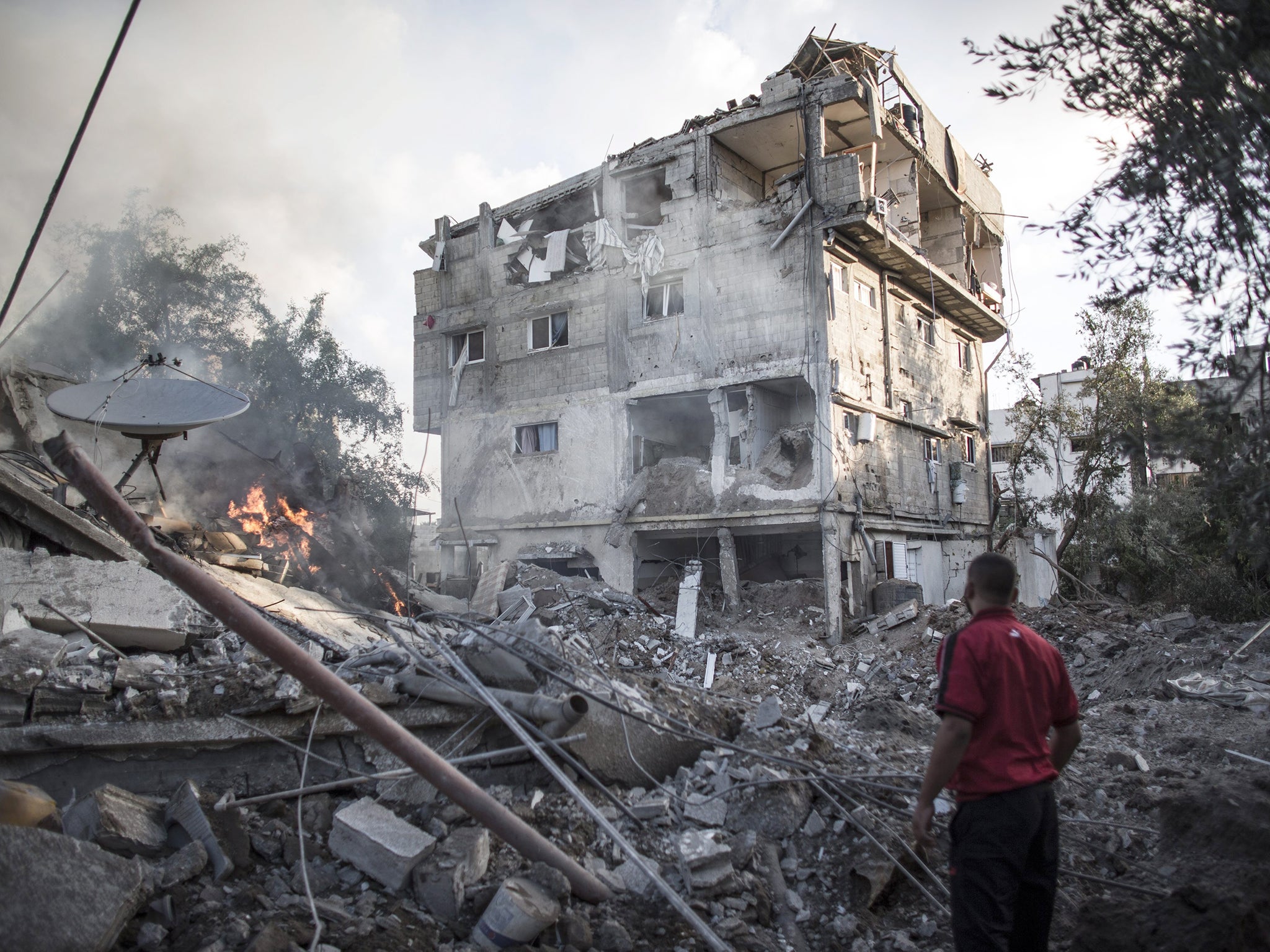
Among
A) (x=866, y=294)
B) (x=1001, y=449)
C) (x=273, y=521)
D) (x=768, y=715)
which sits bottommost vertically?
(x=768, y=715)

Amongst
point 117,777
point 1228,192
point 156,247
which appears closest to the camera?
point 1228,192

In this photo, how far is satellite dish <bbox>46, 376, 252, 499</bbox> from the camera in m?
8.71

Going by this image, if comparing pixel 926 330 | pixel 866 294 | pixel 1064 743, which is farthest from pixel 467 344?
pixel 1064 743

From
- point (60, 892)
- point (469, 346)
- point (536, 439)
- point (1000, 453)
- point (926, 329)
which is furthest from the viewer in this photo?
point (1000, 453)

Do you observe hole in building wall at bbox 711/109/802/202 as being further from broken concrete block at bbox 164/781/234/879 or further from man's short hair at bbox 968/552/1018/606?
broken concrete block at bbox 164/781/234/879

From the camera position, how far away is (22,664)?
177 inches

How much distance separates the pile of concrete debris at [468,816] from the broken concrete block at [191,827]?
0.7 inches

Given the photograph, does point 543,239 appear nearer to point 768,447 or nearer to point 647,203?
point 647,203

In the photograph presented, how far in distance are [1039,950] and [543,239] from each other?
19.2 m

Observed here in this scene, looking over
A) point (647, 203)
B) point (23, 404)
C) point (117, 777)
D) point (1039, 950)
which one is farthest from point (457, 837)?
point (647, 203)

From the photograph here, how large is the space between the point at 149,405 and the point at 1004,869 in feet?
31.3

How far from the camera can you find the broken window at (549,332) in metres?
19.1

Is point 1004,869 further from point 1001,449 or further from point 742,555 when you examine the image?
point 1001,449

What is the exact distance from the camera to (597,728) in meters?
4.49
